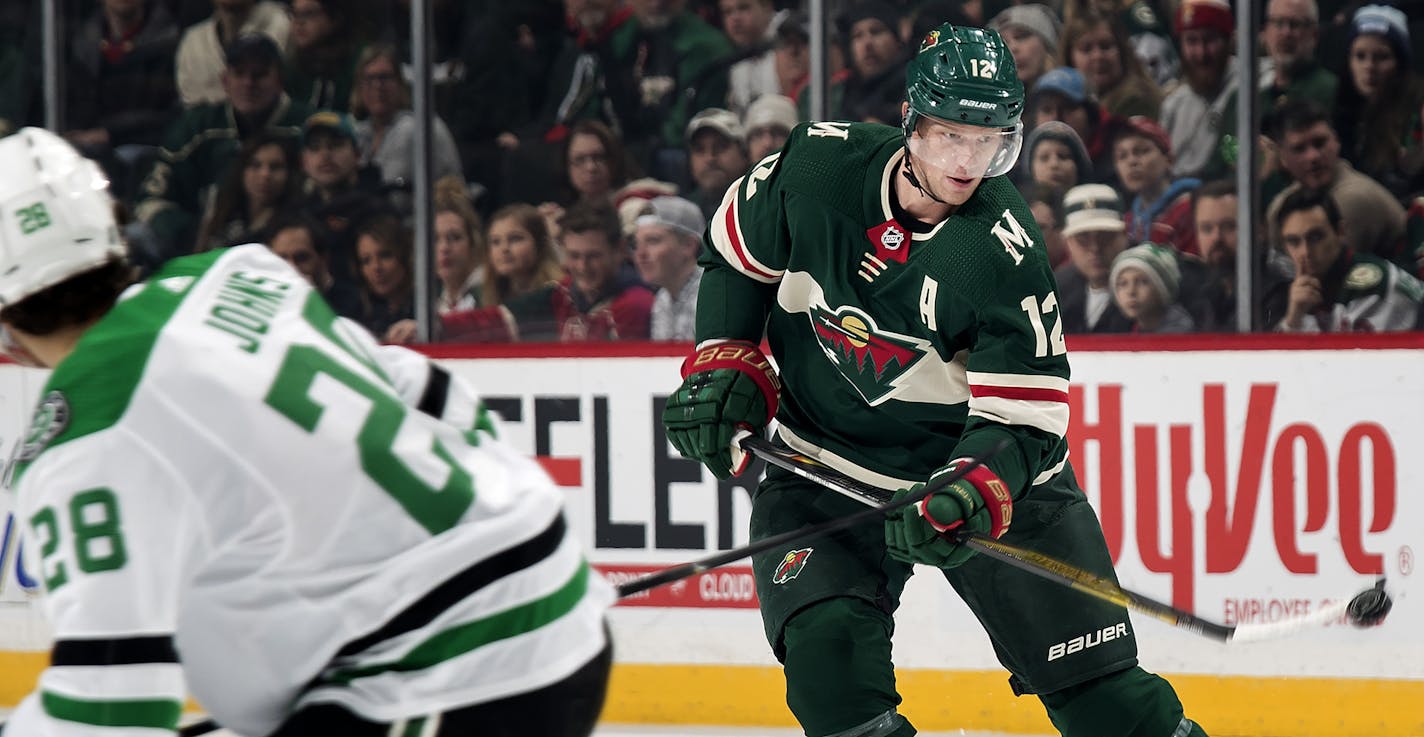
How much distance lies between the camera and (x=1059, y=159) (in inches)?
170

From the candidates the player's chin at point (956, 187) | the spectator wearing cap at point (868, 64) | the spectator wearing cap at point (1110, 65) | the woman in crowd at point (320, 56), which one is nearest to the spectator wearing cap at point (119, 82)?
the woman in crowd at point (320, 56)

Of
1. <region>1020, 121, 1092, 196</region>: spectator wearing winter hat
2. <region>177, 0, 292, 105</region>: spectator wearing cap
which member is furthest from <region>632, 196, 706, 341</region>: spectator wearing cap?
<region>177, 0, 292, 105</region>: spectator wearing cap

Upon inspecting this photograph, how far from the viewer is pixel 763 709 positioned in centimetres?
423

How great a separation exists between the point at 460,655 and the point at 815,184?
1.40 metres

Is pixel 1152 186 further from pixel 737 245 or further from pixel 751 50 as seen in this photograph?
pixel 737 245

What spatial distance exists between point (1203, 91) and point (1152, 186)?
25 cm

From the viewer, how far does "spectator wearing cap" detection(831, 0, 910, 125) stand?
14.4 ft

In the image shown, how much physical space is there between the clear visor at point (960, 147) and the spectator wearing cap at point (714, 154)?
1.99 metres

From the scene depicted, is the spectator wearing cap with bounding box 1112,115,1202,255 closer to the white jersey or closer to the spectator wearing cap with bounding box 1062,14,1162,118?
the spectator wearing cap with bounding box 1062,14,1162,118

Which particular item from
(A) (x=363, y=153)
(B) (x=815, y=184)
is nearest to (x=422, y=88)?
(A) (x=363, y=153)

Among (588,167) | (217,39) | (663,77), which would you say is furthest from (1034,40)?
(217,39)

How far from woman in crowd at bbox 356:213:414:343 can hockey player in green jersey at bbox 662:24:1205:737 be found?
76.7 inches

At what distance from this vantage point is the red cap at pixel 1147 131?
4.24 m

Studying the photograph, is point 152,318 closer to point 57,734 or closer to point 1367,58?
point 57,734
